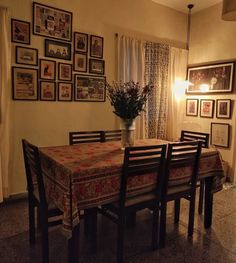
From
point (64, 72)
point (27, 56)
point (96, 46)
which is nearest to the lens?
point (27, 56)

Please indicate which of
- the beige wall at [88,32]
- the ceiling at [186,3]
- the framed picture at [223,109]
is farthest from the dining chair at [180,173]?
the ceiling at [186,3]

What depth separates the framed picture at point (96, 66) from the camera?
3.71 m

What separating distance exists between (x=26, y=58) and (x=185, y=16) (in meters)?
3.34

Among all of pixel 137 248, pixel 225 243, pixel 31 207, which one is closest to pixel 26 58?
pixel 31 207

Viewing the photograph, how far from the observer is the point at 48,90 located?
337 centimetres

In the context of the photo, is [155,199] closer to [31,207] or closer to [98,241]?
[98,241]

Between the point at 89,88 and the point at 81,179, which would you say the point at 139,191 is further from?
the point at 89,88

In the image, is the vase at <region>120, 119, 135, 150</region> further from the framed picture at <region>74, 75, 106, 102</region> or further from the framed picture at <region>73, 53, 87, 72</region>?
the framed picture at <region>73, 53, 87, 72</region>

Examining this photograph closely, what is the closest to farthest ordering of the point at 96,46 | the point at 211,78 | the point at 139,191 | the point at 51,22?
1. the point at 139,191
2. the point at 51,22
3. the point at 96,46
4. the point at 211,78

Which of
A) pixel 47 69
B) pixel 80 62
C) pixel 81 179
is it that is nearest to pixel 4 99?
pixel 47 69

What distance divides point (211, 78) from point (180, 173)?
2.75 m

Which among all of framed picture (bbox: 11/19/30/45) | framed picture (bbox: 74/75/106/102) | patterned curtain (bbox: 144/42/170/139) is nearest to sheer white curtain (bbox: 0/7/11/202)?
framed picture (bbox: 11/19/30/45)

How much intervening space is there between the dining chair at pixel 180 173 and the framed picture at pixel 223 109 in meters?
2.24

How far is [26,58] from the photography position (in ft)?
10.3
